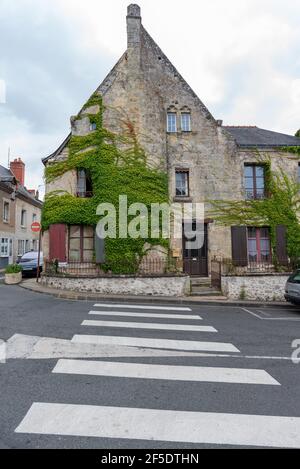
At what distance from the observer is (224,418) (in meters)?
3.47

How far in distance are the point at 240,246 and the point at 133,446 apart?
12.8 m

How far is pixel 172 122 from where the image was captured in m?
15.8

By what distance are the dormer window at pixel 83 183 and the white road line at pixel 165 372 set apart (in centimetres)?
1109

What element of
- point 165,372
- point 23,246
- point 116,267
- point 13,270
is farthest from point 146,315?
point 23,246

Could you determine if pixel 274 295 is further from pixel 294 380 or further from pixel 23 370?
pixel 23 370

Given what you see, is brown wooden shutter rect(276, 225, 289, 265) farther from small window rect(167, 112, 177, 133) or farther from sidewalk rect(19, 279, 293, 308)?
small window rect(167, 112, 177, 133)

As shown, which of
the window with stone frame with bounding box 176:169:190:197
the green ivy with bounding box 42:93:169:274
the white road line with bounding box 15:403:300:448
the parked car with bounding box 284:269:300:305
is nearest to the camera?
the white road line with bounding box 15:403:300:448

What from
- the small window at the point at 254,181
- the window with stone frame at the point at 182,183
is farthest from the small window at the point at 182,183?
the small window at the point at 254,181

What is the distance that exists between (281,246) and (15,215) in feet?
74.3

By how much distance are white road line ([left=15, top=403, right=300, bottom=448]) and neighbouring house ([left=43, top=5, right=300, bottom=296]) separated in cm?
1093

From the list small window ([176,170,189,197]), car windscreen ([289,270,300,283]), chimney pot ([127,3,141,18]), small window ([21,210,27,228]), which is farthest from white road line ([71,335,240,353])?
small window ([21,210,27,228])

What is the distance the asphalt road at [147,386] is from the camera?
3.12m

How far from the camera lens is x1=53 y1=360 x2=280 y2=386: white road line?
4586mm

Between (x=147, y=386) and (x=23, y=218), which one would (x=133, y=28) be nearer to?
(x=147, y=386)
